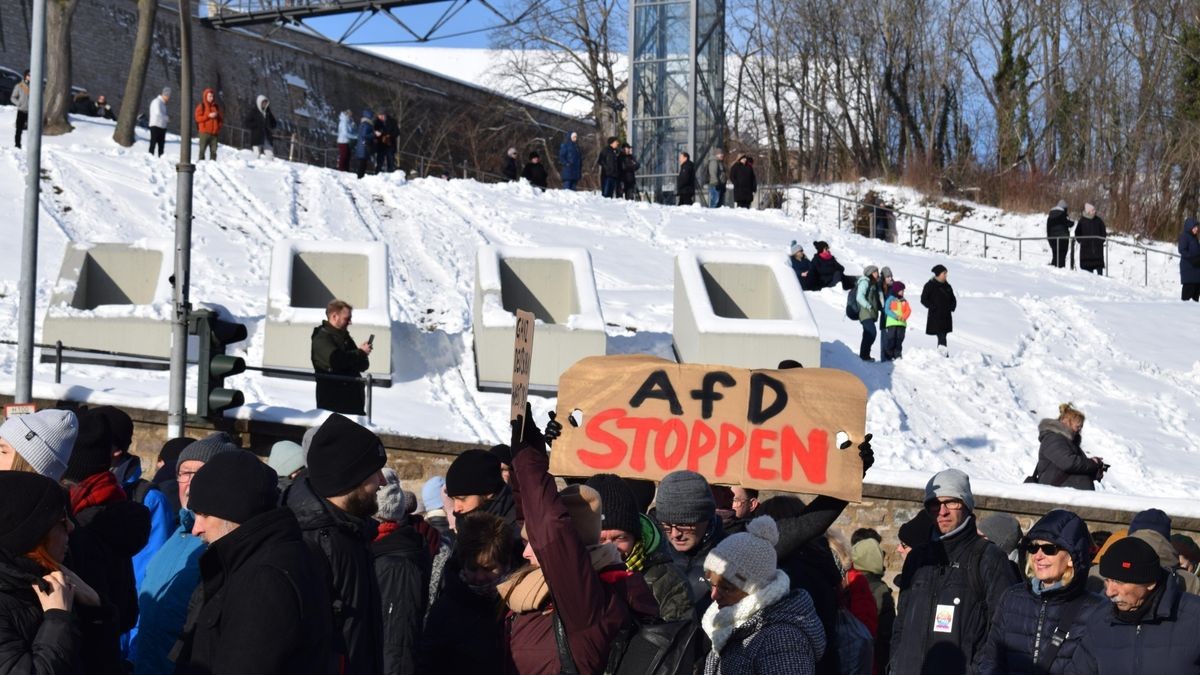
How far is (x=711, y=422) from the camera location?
786 centimetres

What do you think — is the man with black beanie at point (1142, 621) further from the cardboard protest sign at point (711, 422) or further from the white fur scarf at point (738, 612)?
the white fur scarf at point (738, 612)

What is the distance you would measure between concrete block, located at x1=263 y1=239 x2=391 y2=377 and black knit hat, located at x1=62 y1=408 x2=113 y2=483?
1042cm

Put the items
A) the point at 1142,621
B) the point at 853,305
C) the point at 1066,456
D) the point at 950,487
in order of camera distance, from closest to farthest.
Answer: the point at 1142,621 < the point at 950,487 < the point at 1066,456 < the point at 853,305

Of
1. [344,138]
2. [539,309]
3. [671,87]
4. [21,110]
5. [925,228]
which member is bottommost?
[539,309]

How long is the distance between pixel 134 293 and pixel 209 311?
747 cm

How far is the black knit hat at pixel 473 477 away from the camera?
655 centimetres

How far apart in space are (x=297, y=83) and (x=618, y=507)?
2074 inches

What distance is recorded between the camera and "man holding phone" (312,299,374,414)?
1499 centimetres

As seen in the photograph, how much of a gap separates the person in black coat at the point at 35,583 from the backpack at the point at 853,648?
102 inches

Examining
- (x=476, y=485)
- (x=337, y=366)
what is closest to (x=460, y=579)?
(x=476, y=485)

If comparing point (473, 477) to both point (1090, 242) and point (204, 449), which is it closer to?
point (204, 449)

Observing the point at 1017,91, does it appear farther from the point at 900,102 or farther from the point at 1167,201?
the point at 1167,201

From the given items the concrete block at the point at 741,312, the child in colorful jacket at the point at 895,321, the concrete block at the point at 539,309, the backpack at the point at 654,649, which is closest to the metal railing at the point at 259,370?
the concrete block at the point at 539,309

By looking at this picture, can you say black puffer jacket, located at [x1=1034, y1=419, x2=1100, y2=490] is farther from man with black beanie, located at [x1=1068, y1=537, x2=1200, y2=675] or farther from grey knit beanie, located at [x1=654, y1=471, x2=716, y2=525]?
grey knit beanie, located at [x1=654, y1=471, x2=716, y2=525]
